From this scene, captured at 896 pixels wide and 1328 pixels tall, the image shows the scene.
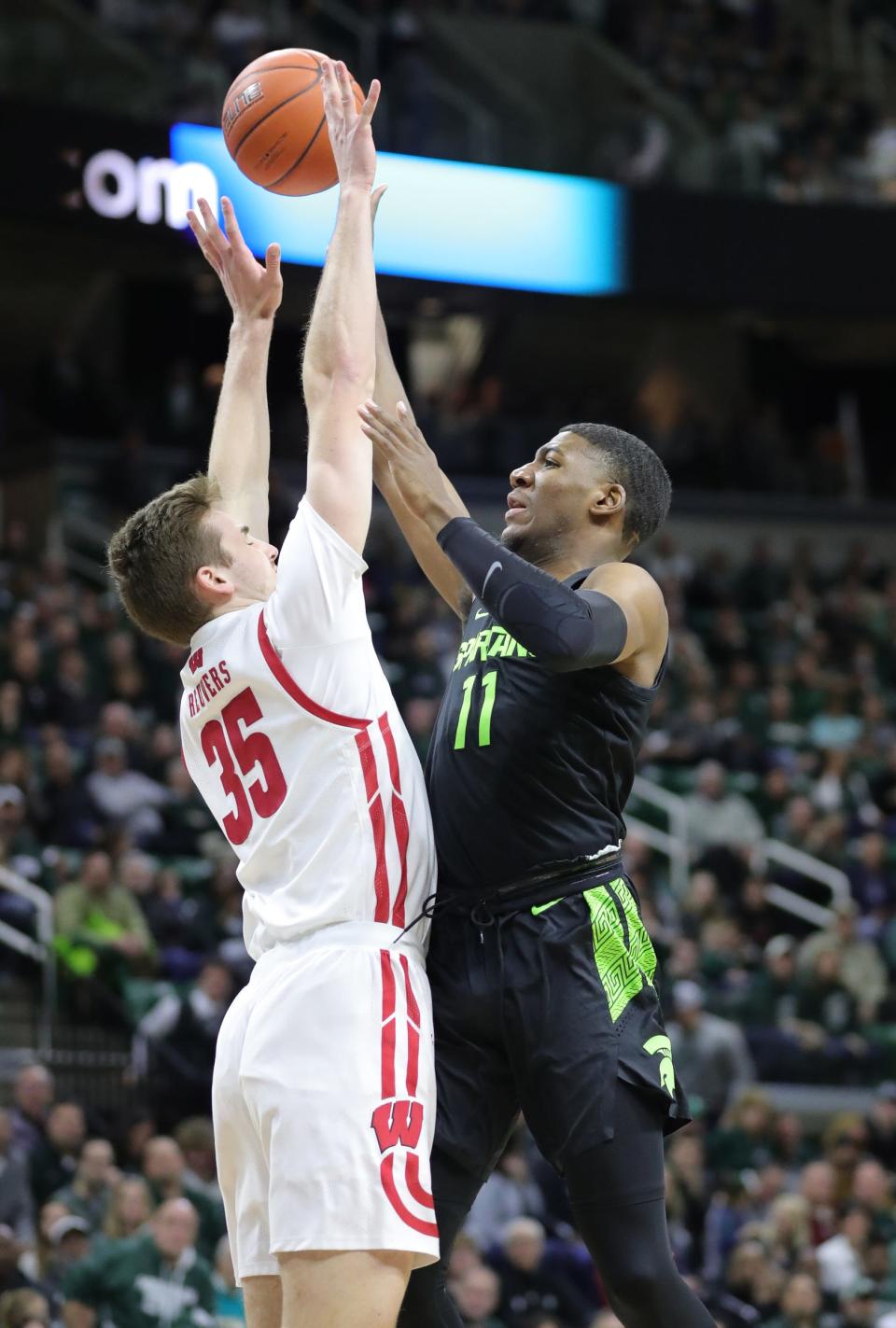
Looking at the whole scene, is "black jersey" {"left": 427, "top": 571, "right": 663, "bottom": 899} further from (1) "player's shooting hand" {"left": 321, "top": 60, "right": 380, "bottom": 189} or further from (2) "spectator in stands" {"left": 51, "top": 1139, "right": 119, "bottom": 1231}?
(2) "spectator in stands" {"left": 51, "top": 1139, "right": 119, "bottom": 1231}

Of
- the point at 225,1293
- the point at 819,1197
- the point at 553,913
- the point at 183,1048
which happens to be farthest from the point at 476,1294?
the point at 553,913

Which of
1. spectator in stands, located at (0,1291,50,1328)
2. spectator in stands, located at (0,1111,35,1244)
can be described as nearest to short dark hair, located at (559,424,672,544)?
spectator in stands, located at (0,1291,50,1328)

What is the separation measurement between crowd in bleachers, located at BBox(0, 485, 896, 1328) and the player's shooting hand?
5.39 m

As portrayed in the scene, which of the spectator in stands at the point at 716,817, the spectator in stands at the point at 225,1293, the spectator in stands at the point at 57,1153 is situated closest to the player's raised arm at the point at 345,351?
the spectator in stands at the point at 225,1293

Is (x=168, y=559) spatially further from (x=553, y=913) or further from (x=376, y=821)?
(x=553, y=913)

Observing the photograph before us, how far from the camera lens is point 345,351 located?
4.30m

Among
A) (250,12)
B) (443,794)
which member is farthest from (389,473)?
(250,12)

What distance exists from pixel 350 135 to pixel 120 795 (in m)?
8.54

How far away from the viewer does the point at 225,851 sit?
12.5m

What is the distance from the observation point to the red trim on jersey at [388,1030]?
13.1 ft

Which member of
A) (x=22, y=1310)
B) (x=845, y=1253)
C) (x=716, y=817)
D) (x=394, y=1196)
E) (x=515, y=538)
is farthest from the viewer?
(x=716, y=817)

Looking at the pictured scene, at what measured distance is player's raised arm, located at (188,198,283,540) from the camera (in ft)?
16.0

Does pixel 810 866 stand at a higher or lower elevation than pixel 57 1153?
higher

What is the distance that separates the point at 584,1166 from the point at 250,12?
15106mm
